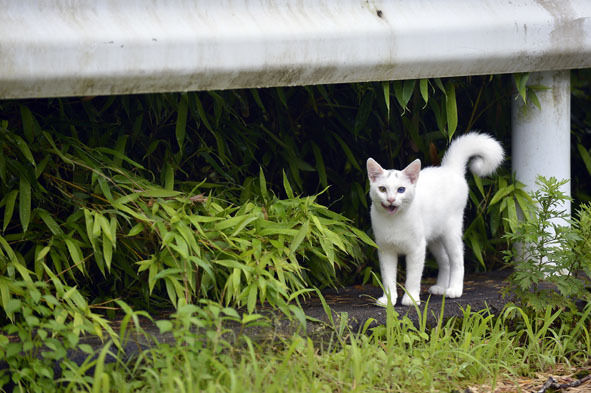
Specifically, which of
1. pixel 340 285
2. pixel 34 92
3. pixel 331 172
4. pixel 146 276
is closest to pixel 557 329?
pixel 340 285

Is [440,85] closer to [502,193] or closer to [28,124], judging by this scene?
[502,193]

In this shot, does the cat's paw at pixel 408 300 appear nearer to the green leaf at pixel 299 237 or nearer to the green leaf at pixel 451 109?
the green leaf at pixel 299 237

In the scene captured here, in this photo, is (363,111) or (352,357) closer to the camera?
(352,357)

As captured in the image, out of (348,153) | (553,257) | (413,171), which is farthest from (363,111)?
(553,257)

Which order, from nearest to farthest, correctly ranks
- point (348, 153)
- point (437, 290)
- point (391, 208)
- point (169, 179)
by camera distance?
1. point (391, 208)
2. point (169, 179)
3. point (437, 290)
4. point (348, 153)

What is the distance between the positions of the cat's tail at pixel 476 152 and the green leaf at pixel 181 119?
136 centimetres

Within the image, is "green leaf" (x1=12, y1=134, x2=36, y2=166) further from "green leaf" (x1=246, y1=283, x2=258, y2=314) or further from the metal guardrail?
"green leaf" (x1=246, y1=283, x2=258, y2=314)

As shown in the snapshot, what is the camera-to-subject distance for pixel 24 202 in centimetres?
323

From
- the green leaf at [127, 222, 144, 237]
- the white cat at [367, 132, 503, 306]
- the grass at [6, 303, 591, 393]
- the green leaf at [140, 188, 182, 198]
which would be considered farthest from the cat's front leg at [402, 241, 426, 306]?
the green leaf at [127, 222, 144, 237]

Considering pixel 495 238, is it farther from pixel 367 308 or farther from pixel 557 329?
pixel 367 308

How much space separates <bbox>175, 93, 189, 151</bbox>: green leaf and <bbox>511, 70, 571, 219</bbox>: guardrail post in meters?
1.81

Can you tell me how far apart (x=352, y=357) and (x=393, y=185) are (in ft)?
2.76

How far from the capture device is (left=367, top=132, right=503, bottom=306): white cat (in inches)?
138

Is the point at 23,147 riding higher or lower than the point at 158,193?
higher
